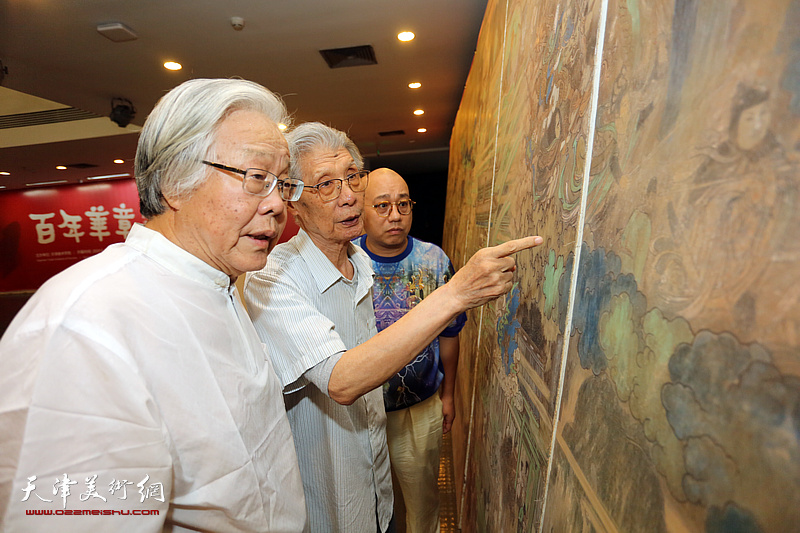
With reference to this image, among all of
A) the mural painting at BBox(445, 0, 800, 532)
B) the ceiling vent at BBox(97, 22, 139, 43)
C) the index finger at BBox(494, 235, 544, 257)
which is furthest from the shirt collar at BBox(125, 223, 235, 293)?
the ceiling vent at BBox(97, 22, 139, 43)

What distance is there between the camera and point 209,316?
3.07 ft

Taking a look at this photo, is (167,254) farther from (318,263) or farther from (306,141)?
(306,141)

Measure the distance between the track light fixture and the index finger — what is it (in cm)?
583

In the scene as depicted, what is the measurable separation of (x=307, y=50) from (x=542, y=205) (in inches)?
149

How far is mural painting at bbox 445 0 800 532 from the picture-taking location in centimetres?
35

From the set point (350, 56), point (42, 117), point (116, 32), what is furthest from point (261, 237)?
point (42, 117)

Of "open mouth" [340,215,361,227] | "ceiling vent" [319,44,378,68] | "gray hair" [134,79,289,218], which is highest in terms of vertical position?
"ceiling vent" [319,44,378,68]

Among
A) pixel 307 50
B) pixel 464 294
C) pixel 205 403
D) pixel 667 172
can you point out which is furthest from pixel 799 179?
pixel 307 50

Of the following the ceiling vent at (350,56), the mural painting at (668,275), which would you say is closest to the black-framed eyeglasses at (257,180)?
the mural painting at (668,275)

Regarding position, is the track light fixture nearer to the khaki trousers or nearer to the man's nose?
the khaki trousers

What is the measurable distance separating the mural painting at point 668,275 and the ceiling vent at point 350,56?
360 centimetres

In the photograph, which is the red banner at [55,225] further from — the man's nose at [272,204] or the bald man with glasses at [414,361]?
the man's nose at [272,204]

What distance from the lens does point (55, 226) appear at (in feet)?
21.1

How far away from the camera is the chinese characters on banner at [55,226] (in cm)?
633
